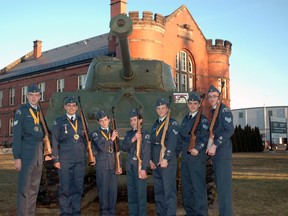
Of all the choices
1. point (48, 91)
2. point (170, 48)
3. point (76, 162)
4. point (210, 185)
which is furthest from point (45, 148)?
point (48, 91)

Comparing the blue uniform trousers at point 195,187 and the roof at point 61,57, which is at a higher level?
the roof at point 61,57

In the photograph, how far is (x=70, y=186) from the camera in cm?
550

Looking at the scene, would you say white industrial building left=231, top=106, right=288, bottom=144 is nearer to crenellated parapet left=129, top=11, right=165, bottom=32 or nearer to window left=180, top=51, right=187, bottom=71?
window left=180, top=51, right=187, bottom=71

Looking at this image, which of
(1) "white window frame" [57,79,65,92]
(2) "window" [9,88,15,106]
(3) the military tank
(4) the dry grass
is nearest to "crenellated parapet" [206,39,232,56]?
(1) "white window frame" [57,79,65,92]

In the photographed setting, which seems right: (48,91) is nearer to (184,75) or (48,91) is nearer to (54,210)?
(184,75)

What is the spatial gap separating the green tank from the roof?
81.4ft

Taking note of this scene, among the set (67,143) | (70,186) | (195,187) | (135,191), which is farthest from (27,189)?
(195,187)

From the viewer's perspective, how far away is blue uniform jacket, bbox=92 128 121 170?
5.55m

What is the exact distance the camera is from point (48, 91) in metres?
39.1

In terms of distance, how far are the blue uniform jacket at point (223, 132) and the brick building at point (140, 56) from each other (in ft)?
76.6

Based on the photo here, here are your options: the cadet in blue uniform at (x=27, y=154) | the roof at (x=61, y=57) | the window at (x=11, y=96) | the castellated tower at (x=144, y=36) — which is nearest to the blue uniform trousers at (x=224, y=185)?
the cadet in blue uniform at (x=27, y=154)

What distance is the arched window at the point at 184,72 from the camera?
110 feet

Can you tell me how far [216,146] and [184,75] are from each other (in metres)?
29.7

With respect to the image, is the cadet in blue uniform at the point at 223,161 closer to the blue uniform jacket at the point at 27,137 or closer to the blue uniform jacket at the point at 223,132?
the blue uniform jacket at the point at 223,132
